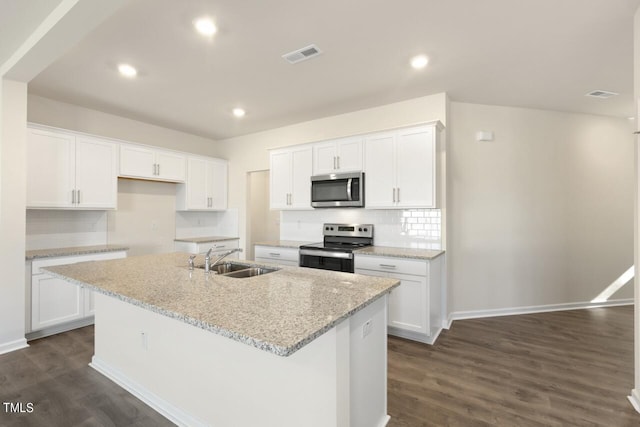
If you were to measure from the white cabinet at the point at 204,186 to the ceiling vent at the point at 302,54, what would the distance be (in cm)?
290

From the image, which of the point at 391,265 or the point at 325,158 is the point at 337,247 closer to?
the point at 391,265

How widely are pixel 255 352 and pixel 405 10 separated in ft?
7.63

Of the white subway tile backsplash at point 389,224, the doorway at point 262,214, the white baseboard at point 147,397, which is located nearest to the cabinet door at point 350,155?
the white subway tile backsplash at point 389,224

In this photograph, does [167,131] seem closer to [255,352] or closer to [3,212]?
[3,212]

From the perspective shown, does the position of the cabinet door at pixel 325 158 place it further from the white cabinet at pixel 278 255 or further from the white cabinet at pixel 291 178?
the white cabinet at pixel 278 255

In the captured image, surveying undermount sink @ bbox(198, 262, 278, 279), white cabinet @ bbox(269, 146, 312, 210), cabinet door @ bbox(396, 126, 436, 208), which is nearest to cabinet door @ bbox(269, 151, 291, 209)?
white cabinet @ bbox(269, 146, 312, 210)

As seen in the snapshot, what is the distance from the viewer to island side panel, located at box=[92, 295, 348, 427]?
134cm

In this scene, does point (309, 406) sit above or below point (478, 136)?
below

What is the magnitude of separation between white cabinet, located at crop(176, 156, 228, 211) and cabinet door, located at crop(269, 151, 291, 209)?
137cm

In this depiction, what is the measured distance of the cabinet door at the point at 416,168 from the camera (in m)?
3.24

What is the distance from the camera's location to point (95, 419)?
1.95 metres

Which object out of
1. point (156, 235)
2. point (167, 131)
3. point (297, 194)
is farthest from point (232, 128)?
point (156, 235)

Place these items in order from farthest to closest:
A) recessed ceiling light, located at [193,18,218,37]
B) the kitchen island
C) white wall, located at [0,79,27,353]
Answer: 1. white wall, located at [0,79,27,353]
2. recessed ceiling light, located at [193,18,218,37]
3. the kitchen island
